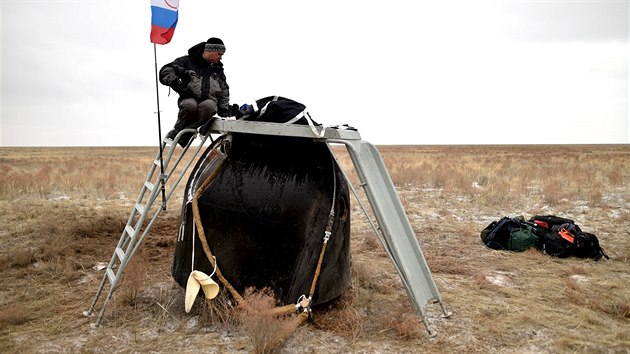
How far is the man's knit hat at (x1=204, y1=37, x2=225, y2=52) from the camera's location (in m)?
5.53

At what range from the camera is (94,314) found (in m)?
5.11

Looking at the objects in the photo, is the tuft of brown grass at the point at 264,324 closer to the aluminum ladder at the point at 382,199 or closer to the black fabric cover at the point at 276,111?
the aluminum ladder at the point at 382,199

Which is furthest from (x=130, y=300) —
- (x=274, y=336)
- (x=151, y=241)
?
(x=151, y=241)

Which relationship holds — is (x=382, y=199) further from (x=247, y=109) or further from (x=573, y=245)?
(x=573, y=245)

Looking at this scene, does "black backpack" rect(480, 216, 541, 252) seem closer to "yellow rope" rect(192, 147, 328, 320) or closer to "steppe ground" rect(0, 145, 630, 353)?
"steppe ground" rect(0, 145, 630, 353)

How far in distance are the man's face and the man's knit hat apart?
41 mm

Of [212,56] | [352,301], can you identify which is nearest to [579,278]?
[352,301]

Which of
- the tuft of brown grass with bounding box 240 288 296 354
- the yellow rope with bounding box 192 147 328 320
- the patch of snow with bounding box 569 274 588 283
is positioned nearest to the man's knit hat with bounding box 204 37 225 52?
the yellow rope with bounding box 192 147 328 320

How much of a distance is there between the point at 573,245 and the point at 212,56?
6834 millimetres

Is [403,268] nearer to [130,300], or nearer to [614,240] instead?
[130,300]

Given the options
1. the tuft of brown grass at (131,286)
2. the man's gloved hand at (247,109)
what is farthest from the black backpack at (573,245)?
the tuft of brown grass at (131,286)

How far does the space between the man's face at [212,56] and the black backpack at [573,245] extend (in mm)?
6563

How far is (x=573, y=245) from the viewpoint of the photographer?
7828mm

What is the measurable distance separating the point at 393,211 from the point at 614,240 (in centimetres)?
684
